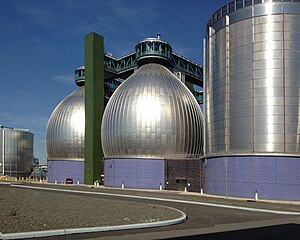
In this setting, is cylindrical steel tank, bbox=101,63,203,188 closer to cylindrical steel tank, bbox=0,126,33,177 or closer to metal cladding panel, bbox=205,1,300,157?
metal cladding panel, bbox=205,1,300,157

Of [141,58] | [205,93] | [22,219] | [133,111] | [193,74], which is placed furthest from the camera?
[193,74]

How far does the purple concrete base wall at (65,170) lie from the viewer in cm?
7044

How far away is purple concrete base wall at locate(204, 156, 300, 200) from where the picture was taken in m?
37.5

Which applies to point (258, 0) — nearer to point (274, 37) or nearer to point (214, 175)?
point (274, 37)

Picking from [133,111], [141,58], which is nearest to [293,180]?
[133,111]

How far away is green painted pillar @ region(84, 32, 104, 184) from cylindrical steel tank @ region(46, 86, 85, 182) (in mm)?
4484

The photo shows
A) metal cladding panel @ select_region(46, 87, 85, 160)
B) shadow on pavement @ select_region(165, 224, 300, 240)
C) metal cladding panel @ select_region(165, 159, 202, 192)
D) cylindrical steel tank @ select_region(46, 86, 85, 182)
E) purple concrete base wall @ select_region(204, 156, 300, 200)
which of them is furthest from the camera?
metal cladding panel @ select_region(46, 87, 85, 160)

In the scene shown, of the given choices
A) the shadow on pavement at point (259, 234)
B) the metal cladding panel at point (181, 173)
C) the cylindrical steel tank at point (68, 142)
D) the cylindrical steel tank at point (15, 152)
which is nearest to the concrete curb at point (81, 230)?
the shadow on pavement at point (259, 234)

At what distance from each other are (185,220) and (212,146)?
999 inches

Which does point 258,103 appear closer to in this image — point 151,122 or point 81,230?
point 151,122

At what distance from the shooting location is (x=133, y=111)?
5562 centimetres

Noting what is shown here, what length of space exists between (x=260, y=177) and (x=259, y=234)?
23472 millimetres

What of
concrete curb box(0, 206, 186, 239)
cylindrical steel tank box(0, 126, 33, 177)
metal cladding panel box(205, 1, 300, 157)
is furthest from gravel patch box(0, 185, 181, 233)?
cylindrical steel tank box(0, 126, 33, 177)

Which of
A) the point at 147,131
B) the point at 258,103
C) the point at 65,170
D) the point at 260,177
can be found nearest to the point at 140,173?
the point at 147,131
